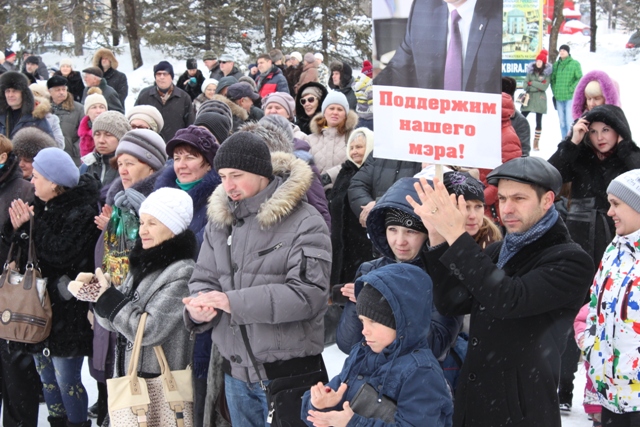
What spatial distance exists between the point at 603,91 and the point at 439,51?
3.51 meters

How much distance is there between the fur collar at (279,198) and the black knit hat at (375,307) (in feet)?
2.77

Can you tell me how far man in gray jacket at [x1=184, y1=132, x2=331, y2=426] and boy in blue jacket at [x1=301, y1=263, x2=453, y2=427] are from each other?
2.15 ft

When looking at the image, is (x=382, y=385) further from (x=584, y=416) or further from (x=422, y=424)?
(x=584, y=416)

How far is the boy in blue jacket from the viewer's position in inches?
107

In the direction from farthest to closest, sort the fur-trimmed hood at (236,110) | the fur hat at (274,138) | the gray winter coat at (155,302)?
the fur-trimmed hood at (236,110)
the fur hat at (274,138)
the gray winter coat at (155,302)

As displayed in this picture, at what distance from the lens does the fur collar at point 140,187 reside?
483 centimetres

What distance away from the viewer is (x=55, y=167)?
4.91 m


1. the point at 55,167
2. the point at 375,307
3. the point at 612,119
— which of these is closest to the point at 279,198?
the point at 375,307

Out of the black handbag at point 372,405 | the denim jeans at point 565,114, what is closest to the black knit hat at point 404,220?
the black handbag at point 372,405

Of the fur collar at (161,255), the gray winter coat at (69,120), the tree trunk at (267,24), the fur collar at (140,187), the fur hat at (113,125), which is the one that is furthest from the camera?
the tree trunk at (267,24)

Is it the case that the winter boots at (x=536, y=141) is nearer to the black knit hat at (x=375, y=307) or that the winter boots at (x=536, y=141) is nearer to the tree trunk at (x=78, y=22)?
the black knit hat at (x=375, y=307)

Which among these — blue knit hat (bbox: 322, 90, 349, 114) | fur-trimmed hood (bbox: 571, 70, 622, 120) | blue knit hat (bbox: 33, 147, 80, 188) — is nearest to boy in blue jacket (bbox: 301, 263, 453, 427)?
blue knit hat (bbox: 33, 147, 80, 188)

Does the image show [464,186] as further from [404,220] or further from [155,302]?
[155,302]

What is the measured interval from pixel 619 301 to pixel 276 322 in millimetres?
1549
